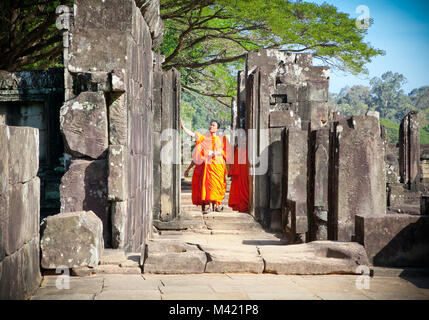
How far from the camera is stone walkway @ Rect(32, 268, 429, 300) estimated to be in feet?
13.0

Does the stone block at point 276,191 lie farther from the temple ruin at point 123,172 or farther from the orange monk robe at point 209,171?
the orange monk robe at point 209,171

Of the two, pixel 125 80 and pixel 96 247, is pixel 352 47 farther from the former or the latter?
pixel 96 247

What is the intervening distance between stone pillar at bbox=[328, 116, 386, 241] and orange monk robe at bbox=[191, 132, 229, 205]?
543cm

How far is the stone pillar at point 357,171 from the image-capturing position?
5770 millimetres

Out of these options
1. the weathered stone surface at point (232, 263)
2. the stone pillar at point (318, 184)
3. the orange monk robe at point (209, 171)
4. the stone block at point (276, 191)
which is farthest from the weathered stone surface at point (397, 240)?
the orange monk robe at point (209, 171)

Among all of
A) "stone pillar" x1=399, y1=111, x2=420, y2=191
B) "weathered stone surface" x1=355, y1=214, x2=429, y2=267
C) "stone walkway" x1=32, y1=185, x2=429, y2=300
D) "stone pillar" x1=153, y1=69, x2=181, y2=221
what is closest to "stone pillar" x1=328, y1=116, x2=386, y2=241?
"weathered stone surface" x1=355, y1=214, x2=429, y2=267

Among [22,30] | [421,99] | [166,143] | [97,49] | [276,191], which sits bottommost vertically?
[276,191]

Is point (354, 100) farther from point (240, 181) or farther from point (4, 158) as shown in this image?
point (4, 158)

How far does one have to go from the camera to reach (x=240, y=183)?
36.7ft

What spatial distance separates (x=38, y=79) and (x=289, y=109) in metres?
5.01

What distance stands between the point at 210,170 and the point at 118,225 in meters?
5.82

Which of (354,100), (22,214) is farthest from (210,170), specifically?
(354,100)

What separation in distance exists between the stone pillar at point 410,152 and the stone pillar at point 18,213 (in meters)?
15.1
